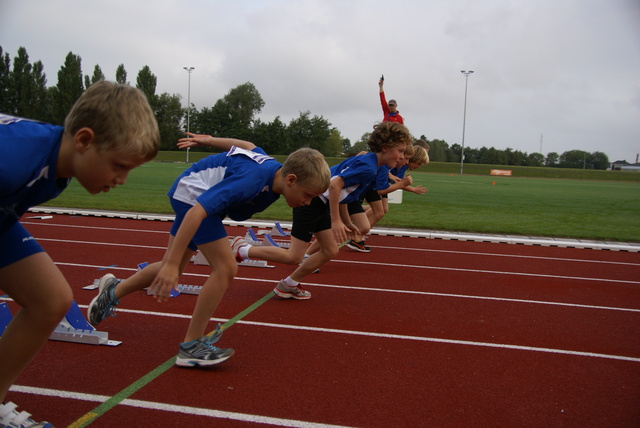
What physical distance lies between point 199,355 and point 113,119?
66.2 inches

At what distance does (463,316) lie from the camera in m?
4.56

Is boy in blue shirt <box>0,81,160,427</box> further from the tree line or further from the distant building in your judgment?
the distant building

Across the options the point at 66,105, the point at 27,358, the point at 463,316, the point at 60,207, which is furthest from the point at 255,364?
the point at 66,105

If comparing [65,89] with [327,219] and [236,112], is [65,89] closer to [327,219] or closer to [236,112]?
[236,112]

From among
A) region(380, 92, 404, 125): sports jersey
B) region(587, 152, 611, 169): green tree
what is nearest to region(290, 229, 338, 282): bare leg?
region(380, 92, 404, 125): sports jersey

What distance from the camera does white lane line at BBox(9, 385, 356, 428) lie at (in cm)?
254

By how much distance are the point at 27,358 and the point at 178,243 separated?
0.80m

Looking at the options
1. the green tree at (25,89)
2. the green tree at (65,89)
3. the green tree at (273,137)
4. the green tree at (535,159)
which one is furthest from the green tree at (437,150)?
the green tree at (25,89)

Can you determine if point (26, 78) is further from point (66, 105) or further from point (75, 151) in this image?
point (75, 151)

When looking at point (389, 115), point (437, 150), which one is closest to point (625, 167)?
point (437, 150)

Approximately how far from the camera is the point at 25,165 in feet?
5.78

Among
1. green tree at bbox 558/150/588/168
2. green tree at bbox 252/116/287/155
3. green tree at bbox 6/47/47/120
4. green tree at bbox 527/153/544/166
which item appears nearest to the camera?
green tree at bbox 6/47/47/120

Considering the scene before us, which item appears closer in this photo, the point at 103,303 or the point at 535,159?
the point at 103,303

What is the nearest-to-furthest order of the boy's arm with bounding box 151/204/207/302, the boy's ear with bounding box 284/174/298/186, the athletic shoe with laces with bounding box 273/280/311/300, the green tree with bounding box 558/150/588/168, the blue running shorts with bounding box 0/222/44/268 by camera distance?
the blue running shorts with bounding box 0/222/44/268, the boy's arm with bounding box 151/204/207/302, the boy's ear with bounding box 284/174/298/186, the athletic shoe with laces with bounding box 273/280/311/300, the green tree with bounding box 558/150/588/168
